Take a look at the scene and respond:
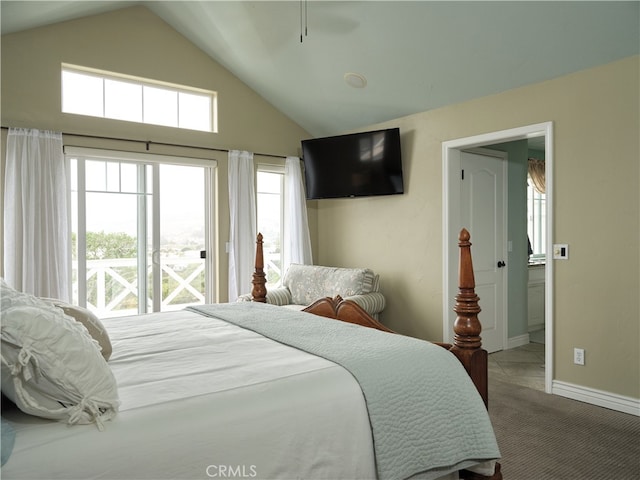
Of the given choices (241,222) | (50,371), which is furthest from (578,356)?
(50,371)

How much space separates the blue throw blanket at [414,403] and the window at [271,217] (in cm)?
340

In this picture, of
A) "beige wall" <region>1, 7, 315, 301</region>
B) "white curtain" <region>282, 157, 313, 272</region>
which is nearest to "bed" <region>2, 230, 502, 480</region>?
"beige wall" <region>1, 7, 315, 301</region>

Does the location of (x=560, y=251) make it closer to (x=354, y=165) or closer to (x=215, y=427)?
(x=354, y=165)

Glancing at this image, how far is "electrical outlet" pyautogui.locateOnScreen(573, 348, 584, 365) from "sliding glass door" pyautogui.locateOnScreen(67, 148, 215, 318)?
3.38 metres

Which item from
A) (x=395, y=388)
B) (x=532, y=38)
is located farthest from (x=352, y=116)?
(x=395, y=388)

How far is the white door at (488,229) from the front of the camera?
4.62m

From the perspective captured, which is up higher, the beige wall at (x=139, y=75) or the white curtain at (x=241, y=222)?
the beige wall at (x=139, y=75)

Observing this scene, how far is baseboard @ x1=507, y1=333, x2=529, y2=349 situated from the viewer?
5109mm

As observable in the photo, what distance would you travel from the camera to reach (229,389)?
1555mm

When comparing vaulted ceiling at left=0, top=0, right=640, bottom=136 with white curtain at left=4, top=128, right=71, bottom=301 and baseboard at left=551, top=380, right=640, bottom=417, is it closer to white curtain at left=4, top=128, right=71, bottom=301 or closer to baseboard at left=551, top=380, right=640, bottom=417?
white curtain at left=4, top=128, right=71, bottom=301

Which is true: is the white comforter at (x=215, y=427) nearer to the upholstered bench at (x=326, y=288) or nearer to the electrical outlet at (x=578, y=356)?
the electrical outlet at (x=578, y=356)

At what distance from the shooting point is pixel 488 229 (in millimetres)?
4828

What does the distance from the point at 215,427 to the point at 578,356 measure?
9.83 feet

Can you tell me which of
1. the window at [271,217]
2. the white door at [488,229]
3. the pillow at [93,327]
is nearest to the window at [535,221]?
the white door at [488,229]
